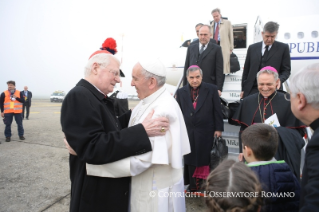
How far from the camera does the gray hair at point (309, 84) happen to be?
999mm

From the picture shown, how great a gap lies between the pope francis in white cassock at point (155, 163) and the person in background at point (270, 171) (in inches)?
20.0

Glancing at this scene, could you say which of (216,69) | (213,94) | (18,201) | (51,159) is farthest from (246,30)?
(18,201)

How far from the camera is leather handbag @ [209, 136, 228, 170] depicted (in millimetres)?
2854

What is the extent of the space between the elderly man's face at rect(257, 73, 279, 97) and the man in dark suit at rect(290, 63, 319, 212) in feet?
4.76

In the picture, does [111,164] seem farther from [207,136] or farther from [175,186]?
[207,136]

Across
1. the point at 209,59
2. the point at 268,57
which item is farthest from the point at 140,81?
the point at 268,57

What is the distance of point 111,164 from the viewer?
1352 millimetres

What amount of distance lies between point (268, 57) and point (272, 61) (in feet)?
0.30

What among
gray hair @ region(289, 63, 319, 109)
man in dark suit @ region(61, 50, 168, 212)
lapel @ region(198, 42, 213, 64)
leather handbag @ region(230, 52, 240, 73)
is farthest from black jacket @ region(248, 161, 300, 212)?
leather handbag @ region(230, 52, 240, 73)

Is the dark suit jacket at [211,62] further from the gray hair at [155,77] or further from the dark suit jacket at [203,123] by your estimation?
the gray hair at [155,77]

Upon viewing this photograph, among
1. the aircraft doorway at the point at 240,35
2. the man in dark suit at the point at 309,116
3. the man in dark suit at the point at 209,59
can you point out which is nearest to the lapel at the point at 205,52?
the man in dark suit at the point at 209,59

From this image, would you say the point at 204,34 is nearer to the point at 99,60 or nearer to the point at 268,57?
the point at 268,57

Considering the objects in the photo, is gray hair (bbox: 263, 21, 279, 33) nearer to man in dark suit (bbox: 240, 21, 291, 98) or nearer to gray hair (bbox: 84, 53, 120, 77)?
man in dark suit (bbox: 240, 21, 291, 98)

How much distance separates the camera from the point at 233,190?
0.92 meters
